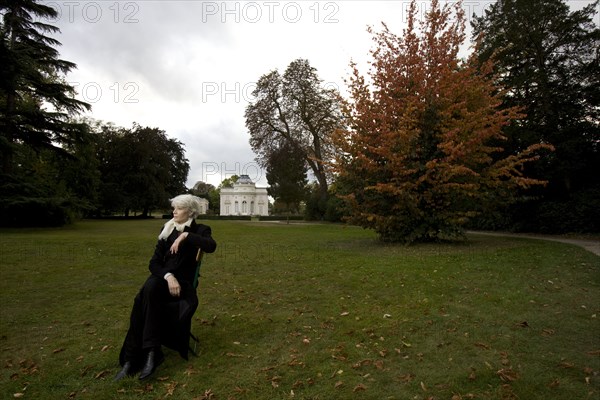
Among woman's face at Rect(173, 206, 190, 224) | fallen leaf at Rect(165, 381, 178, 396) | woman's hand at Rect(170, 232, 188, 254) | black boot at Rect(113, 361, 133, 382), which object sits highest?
woman's face at Rect(173, 206, 190, 224)

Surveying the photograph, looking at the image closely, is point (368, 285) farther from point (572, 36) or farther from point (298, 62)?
point (298, 62)

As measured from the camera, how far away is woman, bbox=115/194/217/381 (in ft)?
12.1

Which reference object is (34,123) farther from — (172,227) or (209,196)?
(209,196)

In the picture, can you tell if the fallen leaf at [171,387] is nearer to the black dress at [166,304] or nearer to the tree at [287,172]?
the black dress at [166,304]

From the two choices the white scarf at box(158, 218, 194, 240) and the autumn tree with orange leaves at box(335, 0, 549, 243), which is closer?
the white scarf at box(158, 218, 194, 240)

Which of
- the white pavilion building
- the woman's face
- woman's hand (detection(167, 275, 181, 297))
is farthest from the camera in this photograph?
the white pavilion building

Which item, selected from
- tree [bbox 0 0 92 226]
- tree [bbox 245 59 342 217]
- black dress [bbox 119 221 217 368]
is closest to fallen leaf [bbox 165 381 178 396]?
black dress [bbox 119 221 217 368]

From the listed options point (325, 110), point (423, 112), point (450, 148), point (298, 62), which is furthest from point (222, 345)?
point (298, 62)

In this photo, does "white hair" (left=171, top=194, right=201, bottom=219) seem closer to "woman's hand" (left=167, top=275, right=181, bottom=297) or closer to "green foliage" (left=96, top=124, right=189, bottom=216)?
"woman's hand" (left=167, top=275, right=181, bottom=297)

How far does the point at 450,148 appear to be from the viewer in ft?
34.1

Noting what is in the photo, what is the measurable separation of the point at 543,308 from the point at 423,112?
754 cm

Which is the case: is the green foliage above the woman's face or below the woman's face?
above

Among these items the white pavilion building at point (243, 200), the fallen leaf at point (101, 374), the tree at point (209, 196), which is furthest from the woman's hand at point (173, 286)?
the tree at point (209, 196)

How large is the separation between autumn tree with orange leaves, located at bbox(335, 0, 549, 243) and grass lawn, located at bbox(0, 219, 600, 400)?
2.93 m
